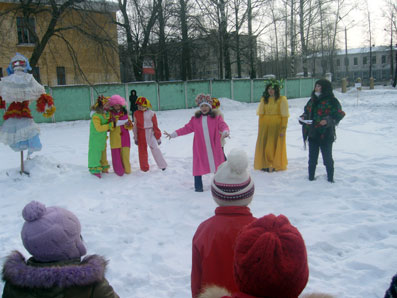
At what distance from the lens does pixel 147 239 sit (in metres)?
4.25

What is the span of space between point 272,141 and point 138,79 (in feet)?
64.4

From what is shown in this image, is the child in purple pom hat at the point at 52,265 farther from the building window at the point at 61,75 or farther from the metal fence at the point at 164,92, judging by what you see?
the building window at the point at 61,75

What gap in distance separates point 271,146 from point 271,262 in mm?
5998

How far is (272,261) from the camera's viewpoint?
118cm

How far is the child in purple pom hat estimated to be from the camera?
5.53 feet

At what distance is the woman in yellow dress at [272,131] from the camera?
22.7ft

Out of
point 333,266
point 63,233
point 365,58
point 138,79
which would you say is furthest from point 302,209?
point 365,58

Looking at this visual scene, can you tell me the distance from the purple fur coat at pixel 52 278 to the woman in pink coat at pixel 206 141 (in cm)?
437

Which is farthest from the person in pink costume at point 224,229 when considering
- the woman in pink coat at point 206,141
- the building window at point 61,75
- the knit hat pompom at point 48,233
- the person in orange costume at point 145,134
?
the building window at point 61,75

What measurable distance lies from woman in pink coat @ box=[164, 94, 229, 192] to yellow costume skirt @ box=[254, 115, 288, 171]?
122 centimetres

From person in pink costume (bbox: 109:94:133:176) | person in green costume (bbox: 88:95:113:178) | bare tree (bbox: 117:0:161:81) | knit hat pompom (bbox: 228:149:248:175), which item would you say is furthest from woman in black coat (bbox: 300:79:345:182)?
bare tree (bbox: 117:0:161:81)

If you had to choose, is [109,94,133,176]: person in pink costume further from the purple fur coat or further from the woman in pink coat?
the purple fur coat

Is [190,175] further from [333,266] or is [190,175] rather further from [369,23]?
[369,23]

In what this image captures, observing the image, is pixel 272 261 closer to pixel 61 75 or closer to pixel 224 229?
pixel 224 229
